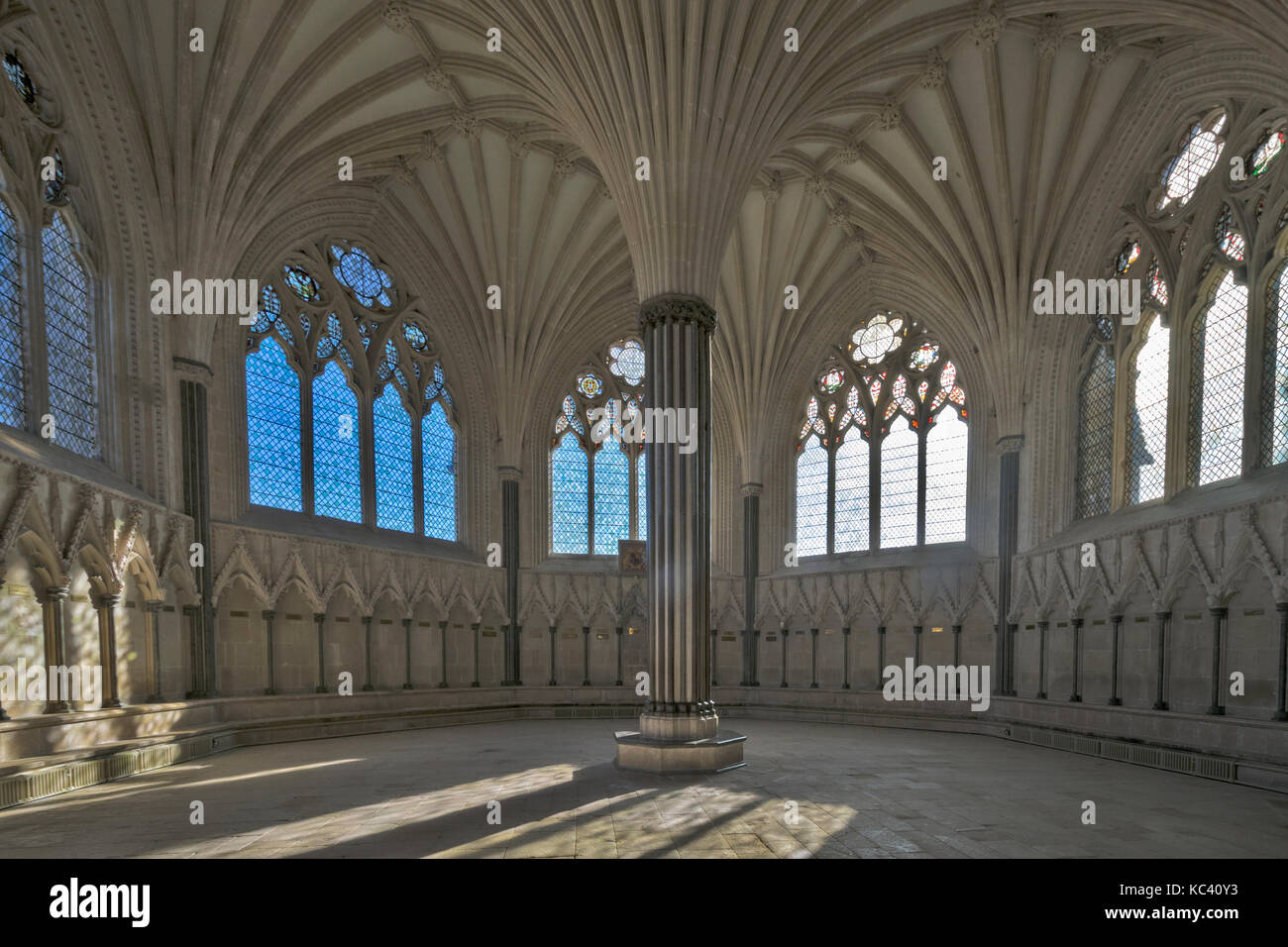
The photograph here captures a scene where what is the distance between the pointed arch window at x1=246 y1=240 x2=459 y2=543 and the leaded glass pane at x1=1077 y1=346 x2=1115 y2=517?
17560 millimetres

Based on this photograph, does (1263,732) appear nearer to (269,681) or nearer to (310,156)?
(269,681)

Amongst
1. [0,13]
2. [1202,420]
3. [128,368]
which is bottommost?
[1202,420]

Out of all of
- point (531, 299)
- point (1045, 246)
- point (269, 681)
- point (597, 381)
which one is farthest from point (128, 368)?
point (1045, 246)

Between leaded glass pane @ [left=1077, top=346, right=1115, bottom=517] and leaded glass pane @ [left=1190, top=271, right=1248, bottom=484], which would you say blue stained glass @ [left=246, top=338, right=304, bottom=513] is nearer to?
leaded glass pane @ [left=1077, top=346, right=1115, bottom=517]

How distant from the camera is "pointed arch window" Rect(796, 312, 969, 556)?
2312cm

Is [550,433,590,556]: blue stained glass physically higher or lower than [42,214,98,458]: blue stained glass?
lower

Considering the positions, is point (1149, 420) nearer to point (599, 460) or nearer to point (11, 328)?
point (599, 460)

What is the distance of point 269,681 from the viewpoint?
17828mm

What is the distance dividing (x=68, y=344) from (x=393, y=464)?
28.5 feet

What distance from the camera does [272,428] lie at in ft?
62.7

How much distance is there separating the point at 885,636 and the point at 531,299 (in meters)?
14.7

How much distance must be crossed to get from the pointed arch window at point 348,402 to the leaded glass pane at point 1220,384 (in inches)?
752

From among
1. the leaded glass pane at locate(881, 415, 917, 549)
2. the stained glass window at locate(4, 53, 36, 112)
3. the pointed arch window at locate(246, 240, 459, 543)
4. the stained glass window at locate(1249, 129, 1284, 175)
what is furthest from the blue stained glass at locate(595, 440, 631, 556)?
the stained glass window at locate(1249, 129, 1284, 175)

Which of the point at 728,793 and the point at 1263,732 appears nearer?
the point at 728,793
